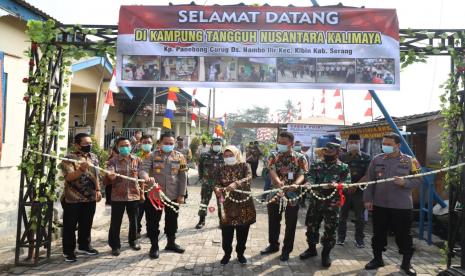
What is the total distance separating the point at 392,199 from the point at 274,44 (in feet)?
8.35

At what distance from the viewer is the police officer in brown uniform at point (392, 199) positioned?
483cm

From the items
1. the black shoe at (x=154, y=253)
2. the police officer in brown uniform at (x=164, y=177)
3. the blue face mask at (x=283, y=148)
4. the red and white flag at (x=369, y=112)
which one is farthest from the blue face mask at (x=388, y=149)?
the red and white flag at (x=369, y=112)

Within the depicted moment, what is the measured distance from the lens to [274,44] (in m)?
4.95

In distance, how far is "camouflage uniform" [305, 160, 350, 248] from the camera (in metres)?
5.05

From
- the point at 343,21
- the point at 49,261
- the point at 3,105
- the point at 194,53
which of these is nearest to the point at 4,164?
the point at 3,105

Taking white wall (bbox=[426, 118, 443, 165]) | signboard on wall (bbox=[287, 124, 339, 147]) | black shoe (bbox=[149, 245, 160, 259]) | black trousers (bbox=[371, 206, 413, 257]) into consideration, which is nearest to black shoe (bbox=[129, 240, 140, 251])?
black shoe (bbox=[149, 245, 160, 259])

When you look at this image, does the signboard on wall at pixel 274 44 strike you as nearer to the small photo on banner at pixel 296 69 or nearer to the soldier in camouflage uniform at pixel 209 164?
the small photo on banner at pixel 296 69

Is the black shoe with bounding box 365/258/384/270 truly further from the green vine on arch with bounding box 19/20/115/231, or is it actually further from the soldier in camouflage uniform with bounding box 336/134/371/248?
the green vine on arch with bounding box 19/20/115/231

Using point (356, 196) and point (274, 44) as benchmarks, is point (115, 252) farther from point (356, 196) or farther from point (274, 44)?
point (356, 196)

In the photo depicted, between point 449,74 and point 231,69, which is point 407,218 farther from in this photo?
point 231,69

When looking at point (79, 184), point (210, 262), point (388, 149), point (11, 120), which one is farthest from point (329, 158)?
point (11, 120)

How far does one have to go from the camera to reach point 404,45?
16.5ft

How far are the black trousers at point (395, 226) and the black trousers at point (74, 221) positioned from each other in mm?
3931

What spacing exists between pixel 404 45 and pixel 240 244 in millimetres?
3478
